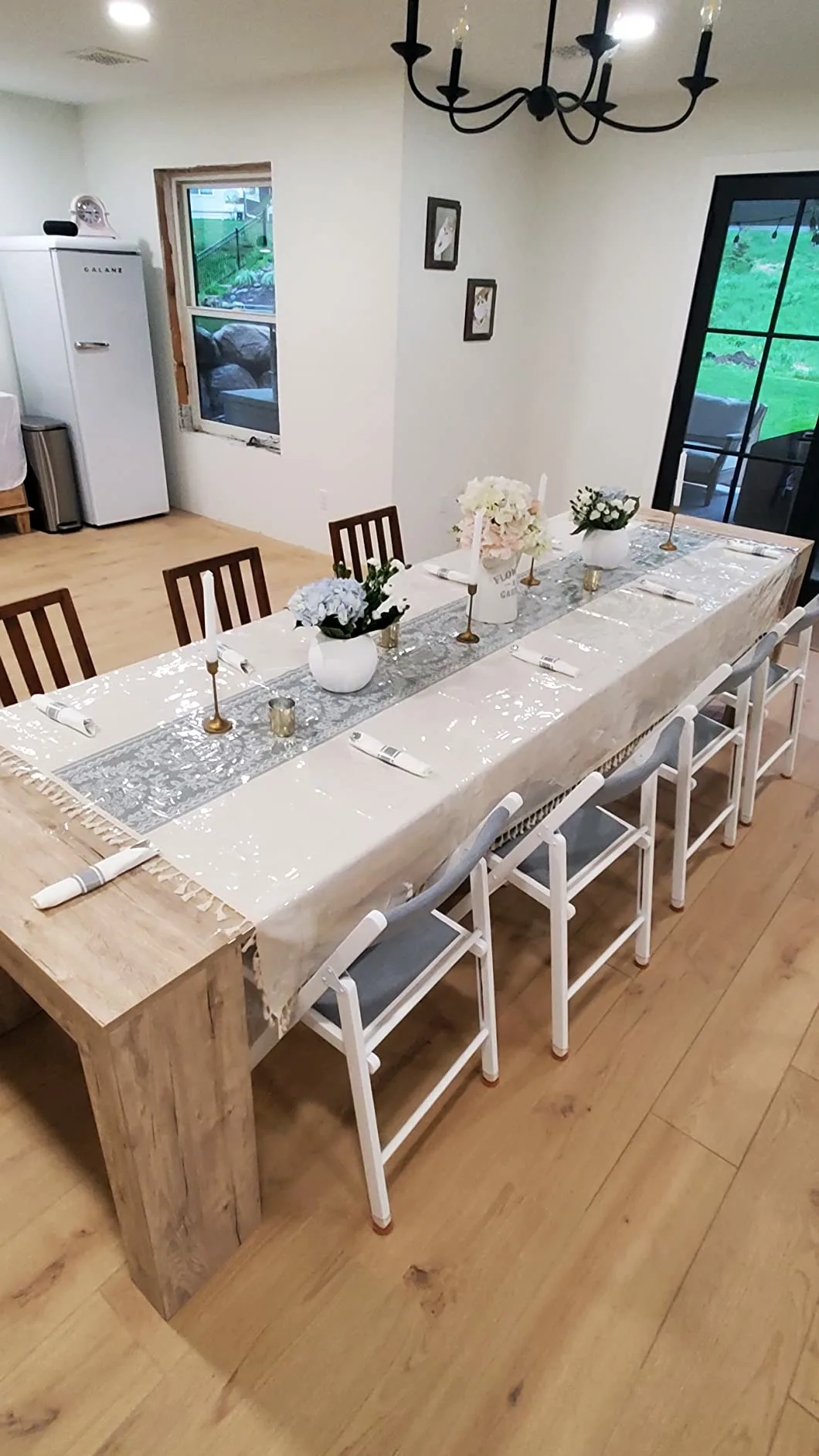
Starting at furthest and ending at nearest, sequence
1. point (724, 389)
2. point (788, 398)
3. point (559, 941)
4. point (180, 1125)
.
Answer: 1. point (724, 389)
2. point (788, 398)
3. point (559, 941)
4. point (180, 1125)

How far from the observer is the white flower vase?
2207mm

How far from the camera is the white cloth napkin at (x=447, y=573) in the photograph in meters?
2.55

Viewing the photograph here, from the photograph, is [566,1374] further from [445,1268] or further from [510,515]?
[510,515]

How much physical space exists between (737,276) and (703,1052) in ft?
12.1

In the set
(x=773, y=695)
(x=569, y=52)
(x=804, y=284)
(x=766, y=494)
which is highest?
(x=569, y=52)

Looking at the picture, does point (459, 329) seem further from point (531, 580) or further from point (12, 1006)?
point (12, 1006)

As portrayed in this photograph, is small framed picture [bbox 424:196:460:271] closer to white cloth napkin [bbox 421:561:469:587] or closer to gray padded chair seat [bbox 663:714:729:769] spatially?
white cloth napkin [bbox 421:561:469:587]

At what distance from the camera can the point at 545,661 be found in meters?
2.05

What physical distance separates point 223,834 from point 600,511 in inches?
68.5

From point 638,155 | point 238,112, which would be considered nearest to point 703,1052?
point 638,155

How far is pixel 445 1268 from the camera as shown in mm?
1491

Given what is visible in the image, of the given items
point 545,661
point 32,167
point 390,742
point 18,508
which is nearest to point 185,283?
point 32,167

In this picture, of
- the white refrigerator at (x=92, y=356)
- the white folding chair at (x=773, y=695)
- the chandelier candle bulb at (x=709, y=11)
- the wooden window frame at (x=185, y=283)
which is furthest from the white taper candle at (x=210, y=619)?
the white refrigerator at (x=92, y=356)

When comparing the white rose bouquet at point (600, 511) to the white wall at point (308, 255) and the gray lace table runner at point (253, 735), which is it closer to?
the gray lace table runner at point (253, 735)
